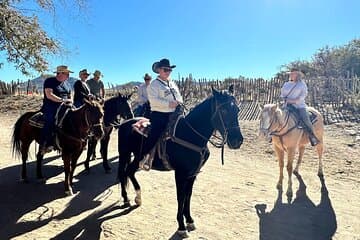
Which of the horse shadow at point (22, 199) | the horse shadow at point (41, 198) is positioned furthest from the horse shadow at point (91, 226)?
the horse shadow at point (22, 199)

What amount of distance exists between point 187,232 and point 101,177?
312 centimetres

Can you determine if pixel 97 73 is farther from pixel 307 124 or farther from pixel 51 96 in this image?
pixel 307 124

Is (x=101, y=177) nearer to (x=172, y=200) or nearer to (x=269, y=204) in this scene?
(x=172, y=200)

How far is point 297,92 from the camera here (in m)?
6.75

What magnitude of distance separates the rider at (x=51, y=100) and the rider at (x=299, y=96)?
4.38 metres

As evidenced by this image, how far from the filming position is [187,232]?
4.45m

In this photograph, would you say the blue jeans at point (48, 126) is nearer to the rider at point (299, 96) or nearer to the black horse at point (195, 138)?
the black horse at point (195, 138)

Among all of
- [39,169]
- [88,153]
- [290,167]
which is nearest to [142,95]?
[88,153]

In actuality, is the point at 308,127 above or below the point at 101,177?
above

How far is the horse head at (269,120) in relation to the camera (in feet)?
21.0

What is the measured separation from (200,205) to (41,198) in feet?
8.83

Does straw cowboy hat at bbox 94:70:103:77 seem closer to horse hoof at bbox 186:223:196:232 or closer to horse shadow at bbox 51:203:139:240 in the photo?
horse shadow at bbox 51:203:139:240

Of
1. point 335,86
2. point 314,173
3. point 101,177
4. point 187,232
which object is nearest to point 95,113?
point 101,177

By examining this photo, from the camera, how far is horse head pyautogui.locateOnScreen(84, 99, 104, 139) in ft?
18.4
